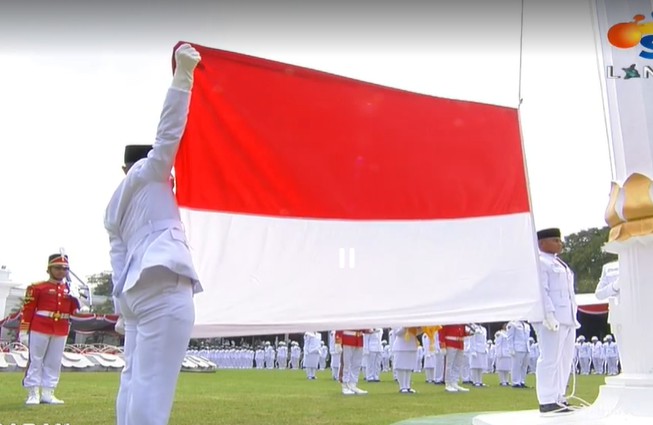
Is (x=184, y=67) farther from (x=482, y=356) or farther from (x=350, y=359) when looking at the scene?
(x=482, y=356)

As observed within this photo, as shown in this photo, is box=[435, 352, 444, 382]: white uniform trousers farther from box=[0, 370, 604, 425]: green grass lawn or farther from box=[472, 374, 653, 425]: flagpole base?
box=[472, 374, 653, 425]: flagpole base

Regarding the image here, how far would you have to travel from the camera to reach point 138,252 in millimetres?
3320

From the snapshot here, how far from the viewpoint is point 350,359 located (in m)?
12.1

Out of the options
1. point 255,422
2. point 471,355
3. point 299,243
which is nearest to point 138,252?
point 299,243

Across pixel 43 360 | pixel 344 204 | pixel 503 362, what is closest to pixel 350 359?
pixel 43 360

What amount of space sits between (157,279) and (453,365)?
10.9m

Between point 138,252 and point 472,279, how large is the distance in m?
2.16

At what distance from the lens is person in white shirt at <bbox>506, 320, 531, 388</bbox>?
15.6 metres

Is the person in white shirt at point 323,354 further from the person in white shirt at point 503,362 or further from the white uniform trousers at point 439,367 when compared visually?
the white uniform trousers at point 439,367

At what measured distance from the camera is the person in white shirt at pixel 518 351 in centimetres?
1561

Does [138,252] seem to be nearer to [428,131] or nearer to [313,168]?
[313,168]

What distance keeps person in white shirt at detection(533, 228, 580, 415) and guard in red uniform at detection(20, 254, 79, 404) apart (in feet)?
20.8

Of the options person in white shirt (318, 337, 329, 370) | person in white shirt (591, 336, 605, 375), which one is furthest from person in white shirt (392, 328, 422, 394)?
person in white shirt (591, 336, 605, 375)

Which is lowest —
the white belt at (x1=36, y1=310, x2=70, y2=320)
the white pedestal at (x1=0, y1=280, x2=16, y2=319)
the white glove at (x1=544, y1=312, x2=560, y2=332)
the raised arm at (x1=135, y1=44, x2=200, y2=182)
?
the white glove at (x1=544, y1=312, x2=560, y2=332)
